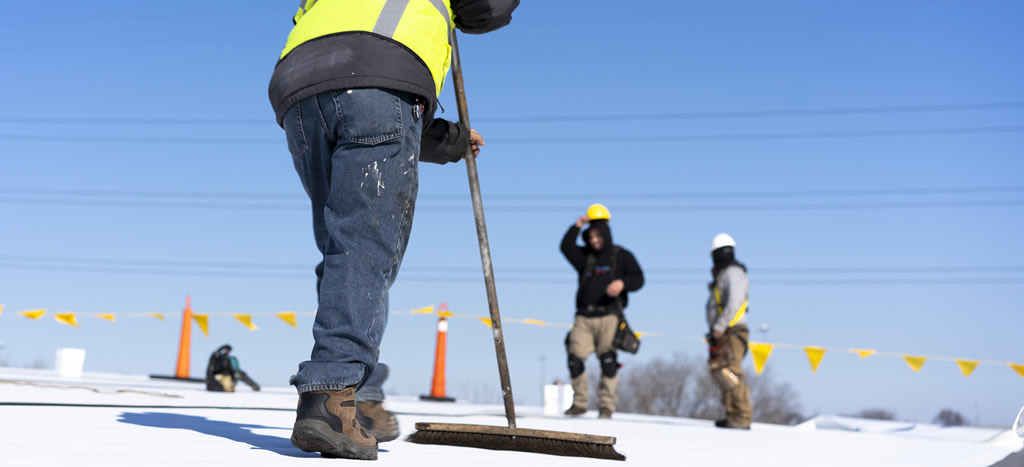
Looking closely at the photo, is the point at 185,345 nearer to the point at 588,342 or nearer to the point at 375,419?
the point at 588,342

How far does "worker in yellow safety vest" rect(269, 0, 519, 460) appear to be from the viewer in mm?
2363

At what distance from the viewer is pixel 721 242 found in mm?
7863

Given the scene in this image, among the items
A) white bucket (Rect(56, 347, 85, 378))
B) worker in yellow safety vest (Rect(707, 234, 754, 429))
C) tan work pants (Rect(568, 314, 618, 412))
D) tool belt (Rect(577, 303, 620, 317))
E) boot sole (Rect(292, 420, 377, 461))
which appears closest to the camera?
boot sole (Rect(292, 420, 377, 461))

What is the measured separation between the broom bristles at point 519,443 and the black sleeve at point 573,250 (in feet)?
18.7

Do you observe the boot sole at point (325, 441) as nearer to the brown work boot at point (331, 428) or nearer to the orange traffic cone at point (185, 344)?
the brown work boot at point (331, 428)

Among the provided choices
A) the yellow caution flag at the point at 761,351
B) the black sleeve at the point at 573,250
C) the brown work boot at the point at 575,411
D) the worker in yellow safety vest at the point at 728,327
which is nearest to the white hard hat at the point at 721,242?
the worker in yellow safety vest at the point at 728,327

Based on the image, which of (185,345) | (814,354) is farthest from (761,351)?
(185,345)

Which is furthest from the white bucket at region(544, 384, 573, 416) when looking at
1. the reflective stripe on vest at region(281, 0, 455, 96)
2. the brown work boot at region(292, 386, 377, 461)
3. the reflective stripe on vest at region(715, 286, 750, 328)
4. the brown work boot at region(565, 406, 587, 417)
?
the brown work boot at region(292, 386, 377, 461)

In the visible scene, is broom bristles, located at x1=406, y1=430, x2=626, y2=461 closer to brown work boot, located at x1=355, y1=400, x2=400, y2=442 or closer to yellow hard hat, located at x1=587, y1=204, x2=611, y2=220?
brown work boot, located at x1=355, y1=400, x2=400, y2=442

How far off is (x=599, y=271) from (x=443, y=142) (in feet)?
18.7

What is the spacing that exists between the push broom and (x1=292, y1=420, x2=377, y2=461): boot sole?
744mm

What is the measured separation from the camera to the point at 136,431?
9.12ft

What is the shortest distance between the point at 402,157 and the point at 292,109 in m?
0.35

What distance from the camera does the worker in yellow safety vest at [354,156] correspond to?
2363mm
